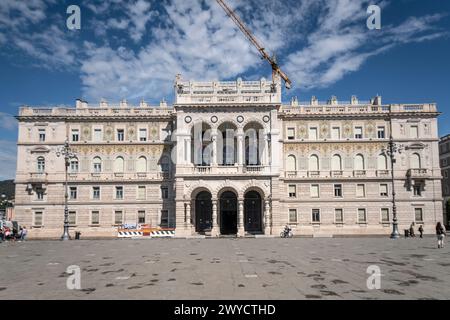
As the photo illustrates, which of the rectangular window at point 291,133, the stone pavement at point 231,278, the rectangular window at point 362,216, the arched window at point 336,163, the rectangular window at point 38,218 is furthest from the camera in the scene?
the rectangular window at point 291,133

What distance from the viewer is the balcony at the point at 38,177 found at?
1908 inches

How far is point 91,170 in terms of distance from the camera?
1966 inches

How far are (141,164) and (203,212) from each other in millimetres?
10473

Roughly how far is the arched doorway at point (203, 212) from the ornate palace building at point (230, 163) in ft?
0.43

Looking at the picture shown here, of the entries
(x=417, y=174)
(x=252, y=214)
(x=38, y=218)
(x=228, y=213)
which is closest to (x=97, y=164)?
(x=38, y=218)

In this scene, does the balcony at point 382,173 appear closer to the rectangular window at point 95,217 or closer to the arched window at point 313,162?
the arched window at point 313,162

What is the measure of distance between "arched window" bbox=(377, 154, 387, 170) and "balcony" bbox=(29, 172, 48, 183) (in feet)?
143

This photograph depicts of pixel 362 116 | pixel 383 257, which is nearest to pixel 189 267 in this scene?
pixel 383 257

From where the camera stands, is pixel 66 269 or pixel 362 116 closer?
pixel 66 269

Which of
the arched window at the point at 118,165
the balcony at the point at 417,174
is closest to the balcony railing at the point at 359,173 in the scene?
the balcony at the point at 417,174

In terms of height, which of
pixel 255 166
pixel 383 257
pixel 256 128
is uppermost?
pixel 256 128

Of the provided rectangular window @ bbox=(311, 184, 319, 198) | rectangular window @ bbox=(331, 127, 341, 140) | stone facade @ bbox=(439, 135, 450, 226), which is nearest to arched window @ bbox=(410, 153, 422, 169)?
rectangular window @ bbox=(331, 127, 341, 140)
